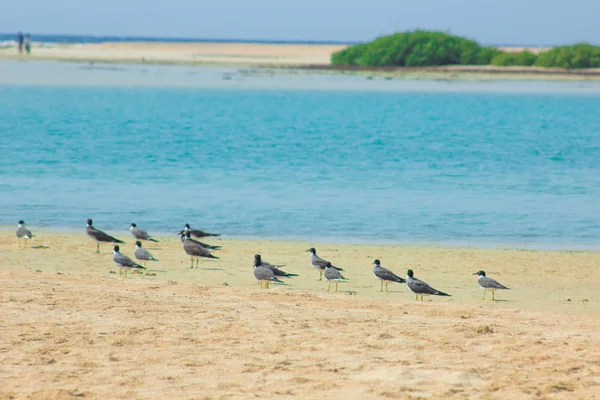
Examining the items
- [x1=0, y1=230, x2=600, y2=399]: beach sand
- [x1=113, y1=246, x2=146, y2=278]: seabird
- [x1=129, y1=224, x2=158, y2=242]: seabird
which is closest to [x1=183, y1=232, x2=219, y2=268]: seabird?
[x1=0, y1=230, x2=600, y2=399]: beach sand

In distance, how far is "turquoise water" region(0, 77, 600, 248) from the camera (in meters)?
21.6

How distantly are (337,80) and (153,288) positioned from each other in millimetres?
84003

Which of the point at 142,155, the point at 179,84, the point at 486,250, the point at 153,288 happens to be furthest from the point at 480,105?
the point at 153,288

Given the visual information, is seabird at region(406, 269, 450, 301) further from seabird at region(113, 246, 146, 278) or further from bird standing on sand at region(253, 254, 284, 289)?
seabird at region(113, 246, 146, 278)

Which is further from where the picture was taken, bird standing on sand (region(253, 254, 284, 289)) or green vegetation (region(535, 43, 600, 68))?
green vegetation (region(535, 43, 600, 68))

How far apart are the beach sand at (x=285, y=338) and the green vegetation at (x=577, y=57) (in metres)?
90.1

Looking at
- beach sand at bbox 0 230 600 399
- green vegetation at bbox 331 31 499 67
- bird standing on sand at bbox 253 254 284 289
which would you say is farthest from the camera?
green vegetation at bbox 331 31 499 67

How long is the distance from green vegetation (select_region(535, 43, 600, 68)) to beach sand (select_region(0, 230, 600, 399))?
90127 millimetres

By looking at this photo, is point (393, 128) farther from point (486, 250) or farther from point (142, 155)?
point (486, 250)

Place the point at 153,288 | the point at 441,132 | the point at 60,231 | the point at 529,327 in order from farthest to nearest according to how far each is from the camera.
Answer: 1. the point at 441,132
2. the point at 60,231
3. the point at 153,288
4. the point at 529,327

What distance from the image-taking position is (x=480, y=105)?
225ft

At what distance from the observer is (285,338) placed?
10180 millimetres

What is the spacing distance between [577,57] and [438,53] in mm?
15506

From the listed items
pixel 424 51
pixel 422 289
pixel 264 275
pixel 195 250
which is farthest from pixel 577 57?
pixel 264 275
